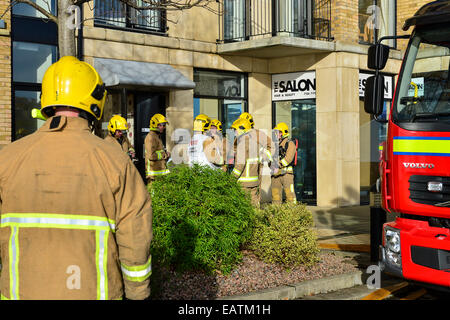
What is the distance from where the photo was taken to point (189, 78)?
15102 millimetres

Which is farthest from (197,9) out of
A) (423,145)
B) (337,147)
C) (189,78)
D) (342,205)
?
(423,145)

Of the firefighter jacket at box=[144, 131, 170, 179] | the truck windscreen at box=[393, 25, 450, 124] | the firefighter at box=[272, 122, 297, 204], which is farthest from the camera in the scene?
the firefighter at box=[272, 122, 297, 204]

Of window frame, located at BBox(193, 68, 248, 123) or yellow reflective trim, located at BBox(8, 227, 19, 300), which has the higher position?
window frame, located at BBox(193, 68, 248, 123)

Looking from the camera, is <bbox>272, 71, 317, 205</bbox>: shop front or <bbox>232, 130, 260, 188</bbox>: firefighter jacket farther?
<bbox>272, 71, 317, 205</bbox>: shop front

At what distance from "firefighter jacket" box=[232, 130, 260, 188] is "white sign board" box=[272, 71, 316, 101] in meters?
6.34

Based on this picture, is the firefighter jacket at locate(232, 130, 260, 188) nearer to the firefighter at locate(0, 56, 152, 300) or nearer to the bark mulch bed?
the bark mulch bed

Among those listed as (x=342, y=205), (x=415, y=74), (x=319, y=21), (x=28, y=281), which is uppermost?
(x=319, y=21)

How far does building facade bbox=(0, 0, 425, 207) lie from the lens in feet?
45.8

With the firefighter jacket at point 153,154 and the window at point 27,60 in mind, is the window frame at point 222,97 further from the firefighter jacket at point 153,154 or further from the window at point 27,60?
the window at point 27,60

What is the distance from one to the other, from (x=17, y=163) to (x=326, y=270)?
15.8 feet

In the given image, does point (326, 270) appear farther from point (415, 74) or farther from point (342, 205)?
point (342, 205)

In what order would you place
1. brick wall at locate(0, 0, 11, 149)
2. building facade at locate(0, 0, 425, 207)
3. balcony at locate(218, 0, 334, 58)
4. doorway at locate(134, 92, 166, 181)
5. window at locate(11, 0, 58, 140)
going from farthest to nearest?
balcony at locate(218, 0, 334, 58), doorway at locate(134, 92, 166, 181), building facade at locate(0, 0, 425, 207), window at locate(11, 0, 58, 140), brick wall at locate(0, 0, 11, 149)

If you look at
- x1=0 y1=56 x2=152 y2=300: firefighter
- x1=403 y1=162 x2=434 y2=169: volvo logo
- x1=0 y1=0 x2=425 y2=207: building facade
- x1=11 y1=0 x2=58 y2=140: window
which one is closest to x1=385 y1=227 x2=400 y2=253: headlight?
x1=403 y1=162 x2=434 y2=169: volvo logo

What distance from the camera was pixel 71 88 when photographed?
9.64ft
